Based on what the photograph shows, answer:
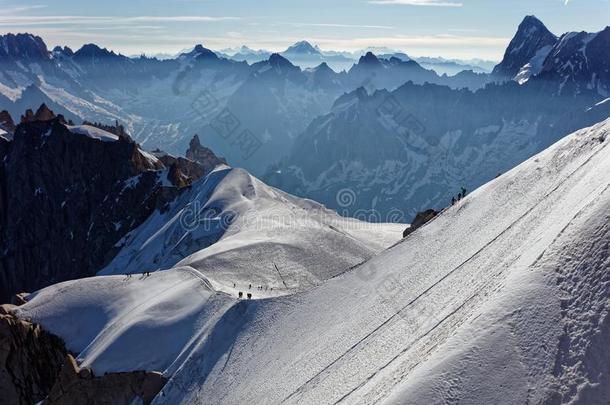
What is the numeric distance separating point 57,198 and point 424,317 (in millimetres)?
158721

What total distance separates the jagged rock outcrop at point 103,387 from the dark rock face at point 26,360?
8.14 metres

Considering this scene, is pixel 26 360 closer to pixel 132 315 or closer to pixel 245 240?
pixel 132 315

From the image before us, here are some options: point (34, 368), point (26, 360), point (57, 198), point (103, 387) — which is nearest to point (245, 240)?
point (34, 368)

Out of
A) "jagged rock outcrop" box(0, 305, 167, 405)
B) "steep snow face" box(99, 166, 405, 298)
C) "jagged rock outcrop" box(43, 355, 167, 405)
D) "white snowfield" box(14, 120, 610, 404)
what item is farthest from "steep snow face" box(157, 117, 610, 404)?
"steep snow face" box(99, 166, 405, 298)

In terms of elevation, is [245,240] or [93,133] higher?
[93,133]

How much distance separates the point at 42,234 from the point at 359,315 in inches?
5860

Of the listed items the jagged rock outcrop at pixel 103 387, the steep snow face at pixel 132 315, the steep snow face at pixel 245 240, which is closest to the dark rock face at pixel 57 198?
the steep snow face at pixel 245 240

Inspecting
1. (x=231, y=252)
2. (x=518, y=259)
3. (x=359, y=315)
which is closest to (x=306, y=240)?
(x=231, y=252)

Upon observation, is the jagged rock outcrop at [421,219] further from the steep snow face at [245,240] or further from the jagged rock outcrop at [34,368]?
the jagged rock outcrop at [34,368]

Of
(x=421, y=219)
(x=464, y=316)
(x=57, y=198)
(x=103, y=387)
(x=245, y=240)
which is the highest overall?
(x=464, y=316)

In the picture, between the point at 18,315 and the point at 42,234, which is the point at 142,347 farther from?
the point at 42,234

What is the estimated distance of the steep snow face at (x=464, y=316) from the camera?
23.0m

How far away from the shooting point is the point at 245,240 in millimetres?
77062

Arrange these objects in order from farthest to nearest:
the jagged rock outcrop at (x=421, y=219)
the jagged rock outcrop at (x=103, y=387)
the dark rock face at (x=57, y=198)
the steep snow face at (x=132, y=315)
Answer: the dark rock face at (x=57, y=198), the jagged rock outcrop at (x=421, y=219), the steep snow face at (x=132, y=315), the jagged rock outcrop at (x=103, y=387)
